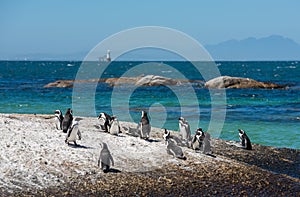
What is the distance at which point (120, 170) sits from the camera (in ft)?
50.4

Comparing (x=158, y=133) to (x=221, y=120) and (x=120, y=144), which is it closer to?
(x=120, y=144)

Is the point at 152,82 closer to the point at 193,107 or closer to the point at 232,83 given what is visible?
the point at 232,83

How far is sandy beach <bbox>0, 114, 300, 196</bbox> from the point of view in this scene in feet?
45.8

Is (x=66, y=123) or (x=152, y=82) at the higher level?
(x=152, y=82)

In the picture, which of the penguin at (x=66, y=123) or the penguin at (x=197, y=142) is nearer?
the penguin at (x=66, y=123)

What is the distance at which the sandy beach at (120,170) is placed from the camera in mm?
13969

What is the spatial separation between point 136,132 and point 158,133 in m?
2.55

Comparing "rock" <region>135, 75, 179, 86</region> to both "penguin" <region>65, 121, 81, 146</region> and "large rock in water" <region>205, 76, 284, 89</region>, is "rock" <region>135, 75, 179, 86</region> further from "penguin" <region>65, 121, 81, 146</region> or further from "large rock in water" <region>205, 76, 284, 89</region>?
"penguin" <region>65, 121, 81, 146</region>

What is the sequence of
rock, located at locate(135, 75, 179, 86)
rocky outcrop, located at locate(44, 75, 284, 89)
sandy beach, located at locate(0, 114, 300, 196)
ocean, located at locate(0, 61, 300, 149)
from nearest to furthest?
sandy beach, located at locate(0, 114, 300, 196) → ocean, located at locate(0, 61, 300, 149) → rocky outcrop, located at locate(44, 75, 284, 89) → rock, located at locate(135, 75, 179, 86)

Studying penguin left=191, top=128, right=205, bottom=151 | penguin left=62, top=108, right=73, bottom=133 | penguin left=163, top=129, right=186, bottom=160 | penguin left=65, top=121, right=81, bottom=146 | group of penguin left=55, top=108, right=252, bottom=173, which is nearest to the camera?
group of penguin left=55, top=108, right=252, bottom=173

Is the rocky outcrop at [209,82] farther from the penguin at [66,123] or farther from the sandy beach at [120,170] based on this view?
the penguin at [66,123]

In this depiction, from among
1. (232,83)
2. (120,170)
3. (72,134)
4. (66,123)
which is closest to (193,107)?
(232,83)

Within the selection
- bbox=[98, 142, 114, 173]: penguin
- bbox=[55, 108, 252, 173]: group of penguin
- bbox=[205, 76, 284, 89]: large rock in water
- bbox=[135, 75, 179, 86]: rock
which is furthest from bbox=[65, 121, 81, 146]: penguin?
bbox=[135, 75, 179, 86]: rock

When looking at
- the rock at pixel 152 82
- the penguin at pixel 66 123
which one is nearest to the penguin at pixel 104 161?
the penguin at pixel 66 123
